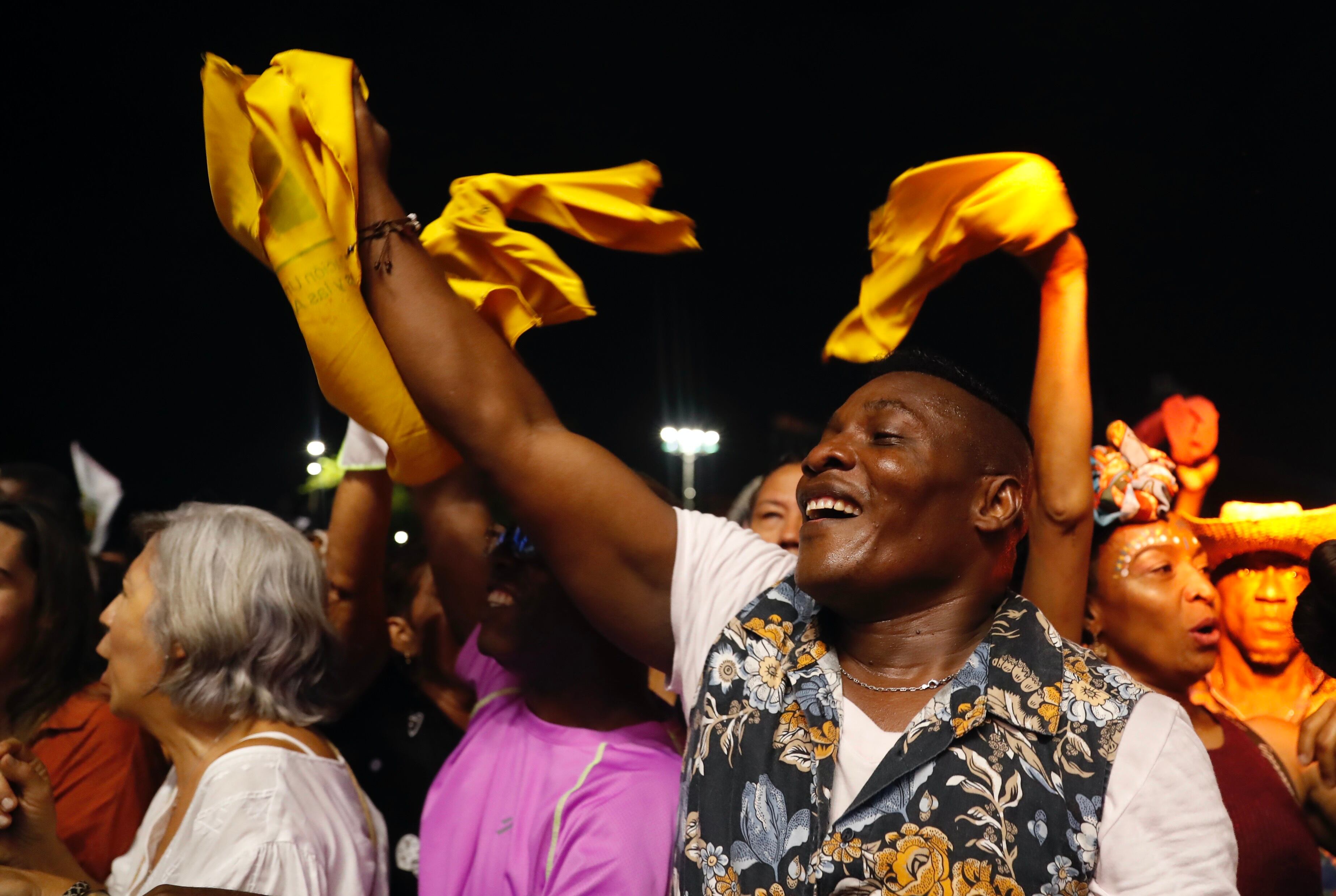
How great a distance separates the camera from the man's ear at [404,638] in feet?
11.6

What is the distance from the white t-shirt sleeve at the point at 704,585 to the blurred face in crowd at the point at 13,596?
188 centimetres

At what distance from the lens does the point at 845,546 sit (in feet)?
6.00

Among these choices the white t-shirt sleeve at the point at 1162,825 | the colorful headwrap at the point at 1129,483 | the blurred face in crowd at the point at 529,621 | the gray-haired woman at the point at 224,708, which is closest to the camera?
the white t-shirt sleeve at the point at 1162,825

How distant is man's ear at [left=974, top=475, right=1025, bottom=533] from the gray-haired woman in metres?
1.40

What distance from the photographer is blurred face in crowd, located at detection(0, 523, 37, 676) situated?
2809 millimetres

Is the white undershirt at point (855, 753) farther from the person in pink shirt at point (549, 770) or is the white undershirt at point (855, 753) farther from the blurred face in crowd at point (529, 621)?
the blurred face in crowd at point (529, 621)

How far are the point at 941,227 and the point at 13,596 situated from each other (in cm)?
253

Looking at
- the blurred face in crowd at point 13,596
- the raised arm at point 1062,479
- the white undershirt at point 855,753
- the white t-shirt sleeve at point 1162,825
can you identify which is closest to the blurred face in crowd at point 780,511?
the raised arm at point 1062,479

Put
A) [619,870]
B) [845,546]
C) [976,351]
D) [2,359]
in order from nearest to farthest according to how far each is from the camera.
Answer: [845,546] → [619,870] → [976,351] → [2,359]

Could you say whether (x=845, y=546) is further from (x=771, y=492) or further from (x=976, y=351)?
(x=976, y=351)

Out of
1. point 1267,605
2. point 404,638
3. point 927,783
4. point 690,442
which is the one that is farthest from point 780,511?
point 690,442

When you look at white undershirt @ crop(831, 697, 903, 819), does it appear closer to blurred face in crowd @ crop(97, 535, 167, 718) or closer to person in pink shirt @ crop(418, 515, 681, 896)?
person in pink shirt @ crop(418, 515, 681, 896)

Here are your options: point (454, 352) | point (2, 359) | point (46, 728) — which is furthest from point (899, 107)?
point (2, 359)

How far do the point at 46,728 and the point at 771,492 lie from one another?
6.96 feet
